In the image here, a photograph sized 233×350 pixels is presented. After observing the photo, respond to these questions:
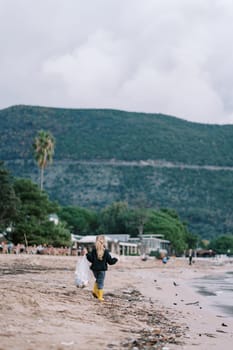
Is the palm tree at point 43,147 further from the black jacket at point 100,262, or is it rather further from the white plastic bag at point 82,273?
the black jacket at point 100,262

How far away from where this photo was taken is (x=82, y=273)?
13297mm

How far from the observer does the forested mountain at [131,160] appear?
13188 centimetres

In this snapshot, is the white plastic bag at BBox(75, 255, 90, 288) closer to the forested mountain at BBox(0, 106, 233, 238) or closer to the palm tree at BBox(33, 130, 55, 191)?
the palm tree at BBox(33, 130, 55, 191)

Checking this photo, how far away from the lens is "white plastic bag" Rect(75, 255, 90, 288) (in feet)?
42.3

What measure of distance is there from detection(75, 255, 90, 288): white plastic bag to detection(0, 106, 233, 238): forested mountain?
101859 mm

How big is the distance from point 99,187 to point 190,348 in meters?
130

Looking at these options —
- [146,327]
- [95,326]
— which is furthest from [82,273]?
[95,326]

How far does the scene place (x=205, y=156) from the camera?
151 m

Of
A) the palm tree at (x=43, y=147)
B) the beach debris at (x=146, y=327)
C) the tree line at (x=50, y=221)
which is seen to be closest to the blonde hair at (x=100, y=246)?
the beach debris at (x=146, y=327)

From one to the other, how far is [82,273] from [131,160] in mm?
133407

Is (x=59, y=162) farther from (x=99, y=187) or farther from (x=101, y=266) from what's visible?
(x=101, y=266)

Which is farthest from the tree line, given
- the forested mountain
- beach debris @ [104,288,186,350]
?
beach debris @ [104,288,186,350]

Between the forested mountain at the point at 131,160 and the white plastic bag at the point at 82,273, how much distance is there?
10186 centimetres

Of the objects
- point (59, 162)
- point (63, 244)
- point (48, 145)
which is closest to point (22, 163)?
point (59, 162)
